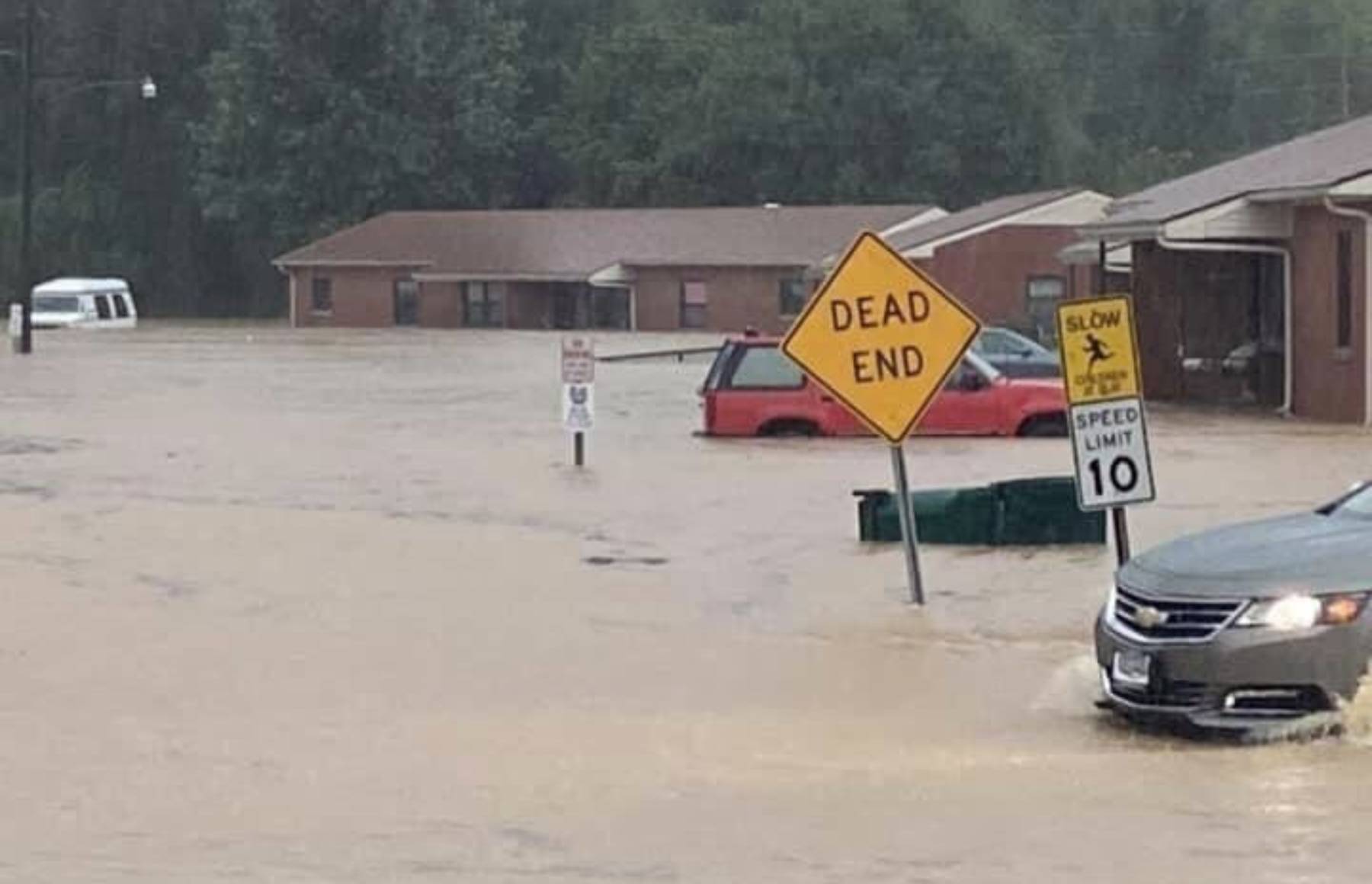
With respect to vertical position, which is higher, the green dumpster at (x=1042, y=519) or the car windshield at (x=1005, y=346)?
the car windshield at (x=1005, y=346)

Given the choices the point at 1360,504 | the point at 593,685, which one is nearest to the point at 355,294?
the point at 593,685

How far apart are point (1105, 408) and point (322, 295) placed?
76375 millimetres

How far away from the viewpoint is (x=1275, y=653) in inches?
460

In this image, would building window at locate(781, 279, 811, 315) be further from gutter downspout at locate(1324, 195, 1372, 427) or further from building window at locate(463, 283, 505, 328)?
gutter downspout at locate(1324, 195, 1372, 427)

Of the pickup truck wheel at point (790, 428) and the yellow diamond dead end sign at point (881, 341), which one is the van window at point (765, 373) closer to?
the pickup truck wheel at point (790, 428)

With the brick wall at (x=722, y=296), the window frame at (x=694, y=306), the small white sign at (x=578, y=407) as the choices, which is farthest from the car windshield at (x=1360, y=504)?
the window frame at (x=694, y=306)

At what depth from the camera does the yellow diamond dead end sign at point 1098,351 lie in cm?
1539

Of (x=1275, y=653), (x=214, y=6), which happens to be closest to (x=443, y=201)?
(x=214, y=6)

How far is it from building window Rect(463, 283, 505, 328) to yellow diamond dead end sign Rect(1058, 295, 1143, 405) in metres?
71.2

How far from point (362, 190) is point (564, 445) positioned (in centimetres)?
6706

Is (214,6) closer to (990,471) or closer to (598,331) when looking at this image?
(598,331)

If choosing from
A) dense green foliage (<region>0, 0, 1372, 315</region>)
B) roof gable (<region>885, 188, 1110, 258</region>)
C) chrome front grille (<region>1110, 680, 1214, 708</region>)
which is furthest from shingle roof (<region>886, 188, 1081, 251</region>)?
chrome front grille (<region>1110, 680, 1214, 708</region>)

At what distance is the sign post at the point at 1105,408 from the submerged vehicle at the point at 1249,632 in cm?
291

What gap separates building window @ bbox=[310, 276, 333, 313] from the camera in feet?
294
